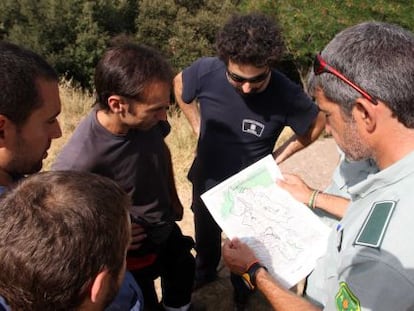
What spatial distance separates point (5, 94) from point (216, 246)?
91.7 inches

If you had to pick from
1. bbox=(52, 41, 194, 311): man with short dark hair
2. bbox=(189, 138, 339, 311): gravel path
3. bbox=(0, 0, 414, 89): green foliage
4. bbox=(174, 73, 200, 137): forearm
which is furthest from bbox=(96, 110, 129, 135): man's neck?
bbox=(0, 0, 414, 89): green foliage

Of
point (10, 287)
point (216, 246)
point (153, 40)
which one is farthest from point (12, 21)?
point (10, 287)

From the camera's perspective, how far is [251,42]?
8.82 feet

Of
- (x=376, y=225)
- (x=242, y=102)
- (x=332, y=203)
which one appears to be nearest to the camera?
(x=376, y=225)

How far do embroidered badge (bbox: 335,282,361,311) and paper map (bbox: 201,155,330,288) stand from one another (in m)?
0.70

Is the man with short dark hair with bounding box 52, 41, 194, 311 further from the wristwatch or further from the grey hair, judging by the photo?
the grey hair

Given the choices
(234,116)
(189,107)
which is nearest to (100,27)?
(189,107)

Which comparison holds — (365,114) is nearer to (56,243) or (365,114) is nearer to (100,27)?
(56,243)

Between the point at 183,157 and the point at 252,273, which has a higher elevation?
the point at 252,273

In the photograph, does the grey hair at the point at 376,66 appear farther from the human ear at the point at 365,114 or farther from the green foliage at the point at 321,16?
the green foliage at the point at 321,16

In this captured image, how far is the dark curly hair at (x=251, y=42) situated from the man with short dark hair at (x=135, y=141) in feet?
1.60

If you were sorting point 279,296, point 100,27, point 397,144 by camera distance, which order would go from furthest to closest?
point 100,27, point 279,296, point 397,144

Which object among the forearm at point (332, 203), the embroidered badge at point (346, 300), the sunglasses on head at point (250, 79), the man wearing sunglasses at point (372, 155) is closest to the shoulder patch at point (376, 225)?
the man wearing sunglasses at point (372, 155)

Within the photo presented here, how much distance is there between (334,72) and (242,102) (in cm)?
134
